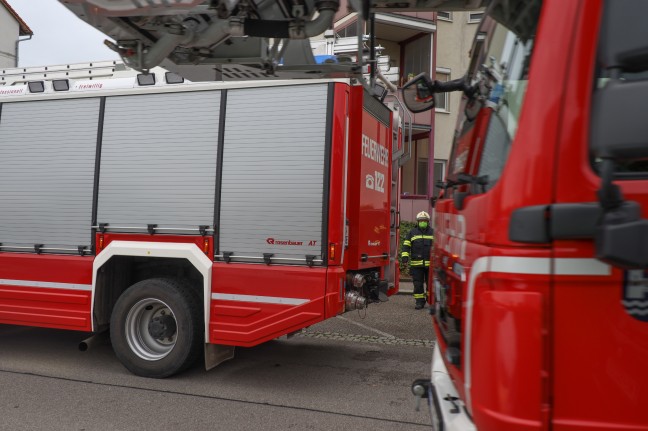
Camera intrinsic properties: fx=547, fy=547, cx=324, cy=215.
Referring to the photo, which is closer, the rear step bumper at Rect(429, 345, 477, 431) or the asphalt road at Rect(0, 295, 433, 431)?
the rear step bumper at Rect(429, 345, 477, 431)

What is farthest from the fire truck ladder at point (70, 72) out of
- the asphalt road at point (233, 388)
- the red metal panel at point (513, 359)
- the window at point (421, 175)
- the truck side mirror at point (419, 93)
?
the window at point (421, 175)

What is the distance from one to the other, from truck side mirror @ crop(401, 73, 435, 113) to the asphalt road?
245cm

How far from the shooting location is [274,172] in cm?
486

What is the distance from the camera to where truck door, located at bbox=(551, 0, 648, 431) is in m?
1.52

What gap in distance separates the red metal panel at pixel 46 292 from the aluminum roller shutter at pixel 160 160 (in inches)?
23.5

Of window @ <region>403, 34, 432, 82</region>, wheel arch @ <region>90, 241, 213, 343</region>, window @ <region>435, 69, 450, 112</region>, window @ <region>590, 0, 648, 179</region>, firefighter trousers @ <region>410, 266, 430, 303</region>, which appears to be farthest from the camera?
window @ <region>435, 69, 450, 112</region>

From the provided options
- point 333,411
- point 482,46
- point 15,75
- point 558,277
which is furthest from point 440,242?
point 15,75

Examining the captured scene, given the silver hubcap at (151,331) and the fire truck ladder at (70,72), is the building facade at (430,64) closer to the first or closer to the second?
the fire truck ladder at (70,72)

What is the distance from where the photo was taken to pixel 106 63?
248 inches

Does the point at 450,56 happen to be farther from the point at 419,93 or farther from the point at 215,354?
the point at 419,93

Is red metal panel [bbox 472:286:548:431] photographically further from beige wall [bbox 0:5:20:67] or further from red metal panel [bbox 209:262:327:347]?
beige wall [bbox 0:5:20:67]

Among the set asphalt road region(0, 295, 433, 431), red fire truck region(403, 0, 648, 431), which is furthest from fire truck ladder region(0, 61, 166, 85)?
red fire truck region(403, 0, 648, 431)

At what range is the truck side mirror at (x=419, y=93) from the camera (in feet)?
8.61

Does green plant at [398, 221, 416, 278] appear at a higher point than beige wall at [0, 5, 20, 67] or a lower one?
lower
